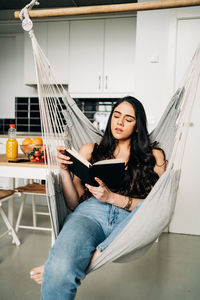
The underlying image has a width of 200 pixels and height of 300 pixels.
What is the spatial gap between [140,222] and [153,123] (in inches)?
69.9

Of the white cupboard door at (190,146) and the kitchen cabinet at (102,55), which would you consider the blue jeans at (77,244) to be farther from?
the kitchen cabinet at (102,55)

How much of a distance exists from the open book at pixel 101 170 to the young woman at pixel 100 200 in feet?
0.11

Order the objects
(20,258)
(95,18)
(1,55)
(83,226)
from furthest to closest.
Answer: (1,55), (95,18), (20,258), (83,226)

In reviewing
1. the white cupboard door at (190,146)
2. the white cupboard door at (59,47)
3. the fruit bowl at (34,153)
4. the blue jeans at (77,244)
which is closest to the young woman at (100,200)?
the blue jeans at (77,244)

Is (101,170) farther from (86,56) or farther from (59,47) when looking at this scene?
(59,47)

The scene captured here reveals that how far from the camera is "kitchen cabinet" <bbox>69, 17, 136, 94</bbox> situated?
3666mm

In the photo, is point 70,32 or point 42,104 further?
point 70,32

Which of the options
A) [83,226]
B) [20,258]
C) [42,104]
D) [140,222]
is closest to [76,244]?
[83,226]

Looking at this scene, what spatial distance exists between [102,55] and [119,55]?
0.74 feet

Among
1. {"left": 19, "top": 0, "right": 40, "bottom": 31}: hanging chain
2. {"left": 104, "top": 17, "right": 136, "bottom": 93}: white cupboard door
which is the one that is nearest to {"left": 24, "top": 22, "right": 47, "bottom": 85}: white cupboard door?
{"left": 104, "top": 17, "right": 136, "bottom": 93}: white cupboard door

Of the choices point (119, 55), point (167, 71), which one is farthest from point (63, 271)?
point (119, 55)

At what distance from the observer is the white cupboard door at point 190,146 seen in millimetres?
2580

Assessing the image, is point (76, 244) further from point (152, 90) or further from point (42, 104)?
point (152, 90)

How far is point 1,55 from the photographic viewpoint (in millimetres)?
4250
